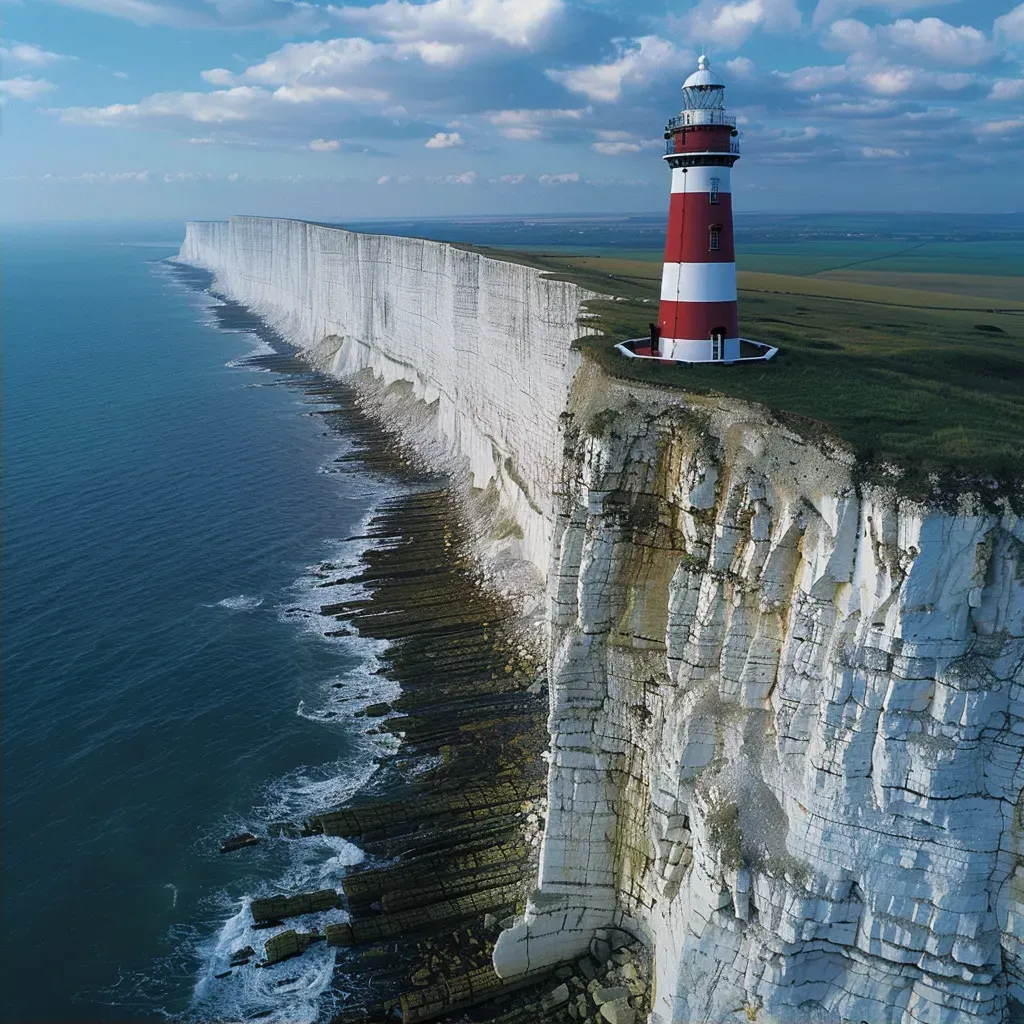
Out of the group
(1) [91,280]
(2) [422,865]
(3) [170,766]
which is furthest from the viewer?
(1) [91,280]

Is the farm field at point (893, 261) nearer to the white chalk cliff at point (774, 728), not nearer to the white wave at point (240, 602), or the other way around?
the white wave at point (240, 602)

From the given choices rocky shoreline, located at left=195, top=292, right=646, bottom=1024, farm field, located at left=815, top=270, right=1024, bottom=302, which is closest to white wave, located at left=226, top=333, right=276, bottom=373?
rocky shoreline, located at left=195, top=292, right=646, bottom=1024

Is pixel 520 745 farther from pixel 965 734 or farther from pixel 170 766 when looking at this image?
pixel 965 734

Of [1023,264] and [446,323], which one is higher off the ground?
[1023,264]

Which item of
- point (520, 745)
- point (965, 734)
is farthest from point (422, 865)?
point (965, 734)

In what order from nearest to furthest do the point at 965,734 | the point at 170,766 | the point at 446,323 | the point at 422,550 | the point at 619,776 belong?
the point at 965,734 < the point at 619,776 < the point at 170,766 < the point at 422,550 < the point at 446,323

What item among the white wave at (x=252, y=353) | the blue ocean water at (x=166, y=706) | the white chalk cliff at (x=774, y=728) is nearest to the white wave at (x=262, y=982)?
the blue ocean water at (x=166, y=706)

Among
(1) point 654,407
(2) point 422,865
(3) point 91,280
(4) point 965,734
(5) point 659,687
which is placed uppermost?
(3) point 91,280

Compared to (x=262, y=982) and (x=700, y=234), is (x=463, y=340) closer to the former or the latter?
(x=700, y=234)
